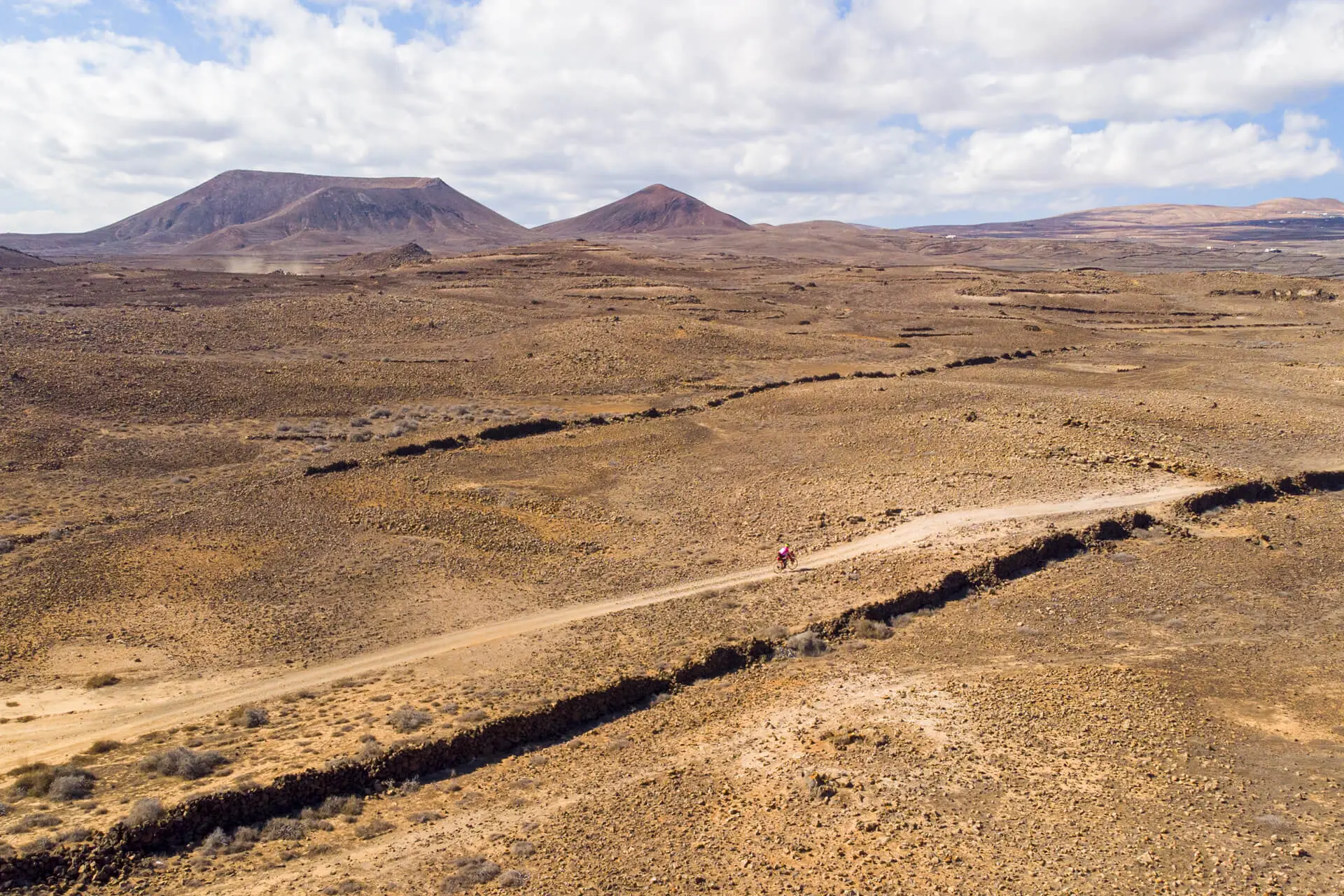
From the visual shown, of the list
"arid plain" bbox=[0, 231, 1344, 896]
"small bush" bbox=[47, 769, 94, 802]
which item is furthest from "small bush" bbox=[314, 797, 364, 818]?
"small bush" bbox=[47, 769, 94, 802]

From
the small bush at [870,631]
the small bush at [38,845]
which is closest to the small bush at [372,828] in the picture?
the small bush at [38,845]

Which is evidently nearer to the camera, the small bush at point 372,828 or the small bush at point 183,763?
the small bush at point 372,828

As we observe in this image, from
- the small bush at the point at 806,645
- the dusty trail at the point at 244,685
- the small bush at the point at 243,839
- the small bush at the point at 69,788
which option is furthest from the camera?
the small bush at the point at 806,645

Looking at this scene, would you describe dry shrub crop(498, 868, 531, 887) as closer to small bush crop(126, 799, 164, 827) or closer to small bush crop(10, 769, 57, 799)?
small bush crop(126, 799, 164, 827)

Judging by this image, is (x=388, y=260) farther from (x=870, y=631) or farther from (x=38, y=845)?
(x=38, y=845)

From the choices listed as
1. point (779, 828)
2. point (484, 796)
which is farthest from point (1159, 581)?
point (484, 796)

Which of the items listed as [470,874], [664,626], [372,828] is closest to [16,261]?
[664,626]

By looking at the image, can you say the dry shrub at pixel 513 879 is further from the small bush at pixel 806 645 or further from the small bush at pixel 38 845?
the small bush at pixel 806 645
